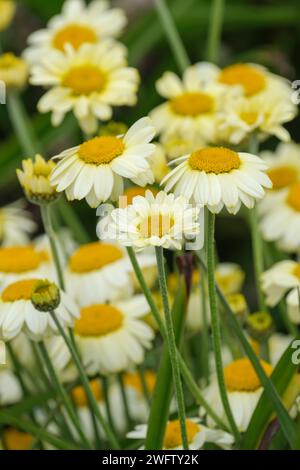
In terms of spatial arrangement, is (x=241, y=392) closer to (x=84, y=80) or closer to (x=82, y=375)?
(x=82, y=375)

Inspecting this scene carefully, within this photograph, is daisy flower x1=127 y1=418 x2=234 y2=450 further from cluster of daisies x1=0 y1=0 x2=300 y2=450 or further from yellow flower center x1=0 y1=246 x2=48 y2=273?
yellow flower center x1=0 y1=246 x2=48 y2=273

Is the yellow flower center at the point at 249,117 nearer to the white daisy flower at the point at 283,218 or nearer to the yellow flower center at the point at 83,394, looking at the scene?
the white daisy flower at the point at 283,218

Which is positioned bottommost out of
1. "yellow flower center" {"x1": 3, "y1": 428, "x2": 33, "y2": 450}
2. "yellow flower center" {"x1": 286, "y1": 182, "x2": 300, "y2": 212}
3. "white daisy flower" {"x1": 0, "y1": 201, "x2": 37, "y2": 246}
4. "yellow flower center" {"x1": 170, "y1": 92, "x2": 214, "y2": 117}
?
"yellow flower center" {"x1": 3, "y1": 428, "x2": 33, "y2": 450}

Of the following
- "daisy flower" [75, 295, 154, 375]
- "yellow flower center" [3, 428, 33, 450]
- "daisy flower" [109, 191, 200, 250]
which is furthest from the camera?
"yellow flower center" [3, 428, 33, 450]

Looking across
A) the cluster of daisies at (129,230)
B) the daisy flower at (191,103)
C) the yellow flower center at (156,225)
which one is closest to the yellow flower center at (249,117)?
the cluster of daisies at (129,230)

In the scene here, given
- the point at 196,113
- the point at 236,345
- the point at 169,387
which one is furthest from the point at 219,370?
the point at 196,113

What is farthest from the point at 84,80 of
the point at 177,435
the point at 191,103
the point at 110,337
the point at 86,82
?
the point at 177,435

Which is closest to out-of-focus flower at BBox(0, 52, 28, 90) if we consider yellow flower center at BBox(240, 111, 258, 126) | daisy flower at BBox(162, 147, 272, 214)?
yellow flower center at BBox(240, 111, 258, 126)
